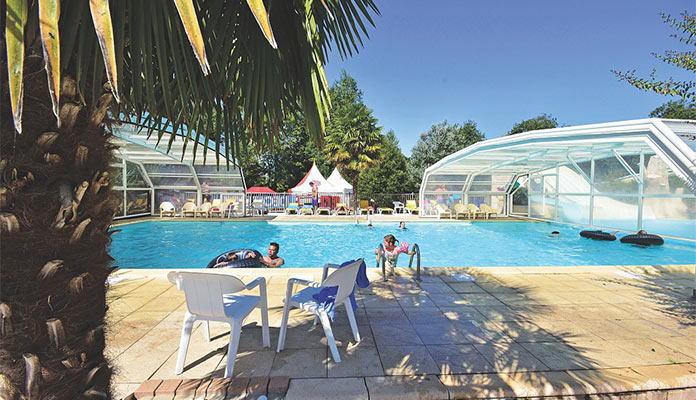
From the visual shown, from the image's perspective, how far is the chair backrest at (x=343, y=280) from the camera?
2.77 m

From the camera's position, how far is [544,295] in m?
4.51

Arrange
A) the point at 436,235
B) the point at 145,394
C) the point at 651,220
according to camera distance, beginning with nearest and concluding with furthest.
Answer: the point at 145,394
the point at 651,220
the point at 436,235

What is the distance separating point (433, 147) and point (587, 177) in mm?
19376

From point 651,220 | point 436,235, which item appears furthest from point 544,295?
point 651,220

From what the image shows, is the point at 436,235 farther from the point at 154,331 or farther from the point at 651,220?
the point at 154,331

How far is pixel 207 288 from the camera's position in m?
2.45

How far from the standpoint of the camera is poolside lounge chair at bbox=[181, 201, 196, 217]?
53.2 ft

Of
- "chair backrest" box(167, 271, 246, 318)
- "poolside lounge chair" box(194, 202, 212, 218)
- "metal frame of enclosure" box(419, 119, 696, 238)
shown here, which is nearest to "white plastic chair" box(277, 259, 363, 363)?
"chair backrest" box(167, 271, 246, 318)

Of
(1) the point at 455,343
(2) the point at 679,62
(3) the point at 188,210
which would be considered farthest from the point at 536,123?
(1) the point at 455,343

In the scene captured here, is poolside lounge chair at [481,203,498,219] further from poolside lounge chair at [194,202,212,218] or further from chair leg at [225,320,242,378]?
chair leg at [225,320,242,378]

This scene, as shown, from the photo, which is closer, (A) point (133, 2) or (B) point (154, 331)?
(A) point (133, 2)

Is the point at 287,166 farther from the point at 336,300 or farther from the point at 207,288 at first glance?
the point at 207,288

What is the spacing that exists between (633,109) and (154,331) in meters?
64.7

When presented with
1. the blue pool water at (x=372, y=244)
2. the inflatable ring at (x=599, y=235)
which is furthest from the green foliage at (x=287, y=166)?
the inflatable ring at (x=599, y=235)
